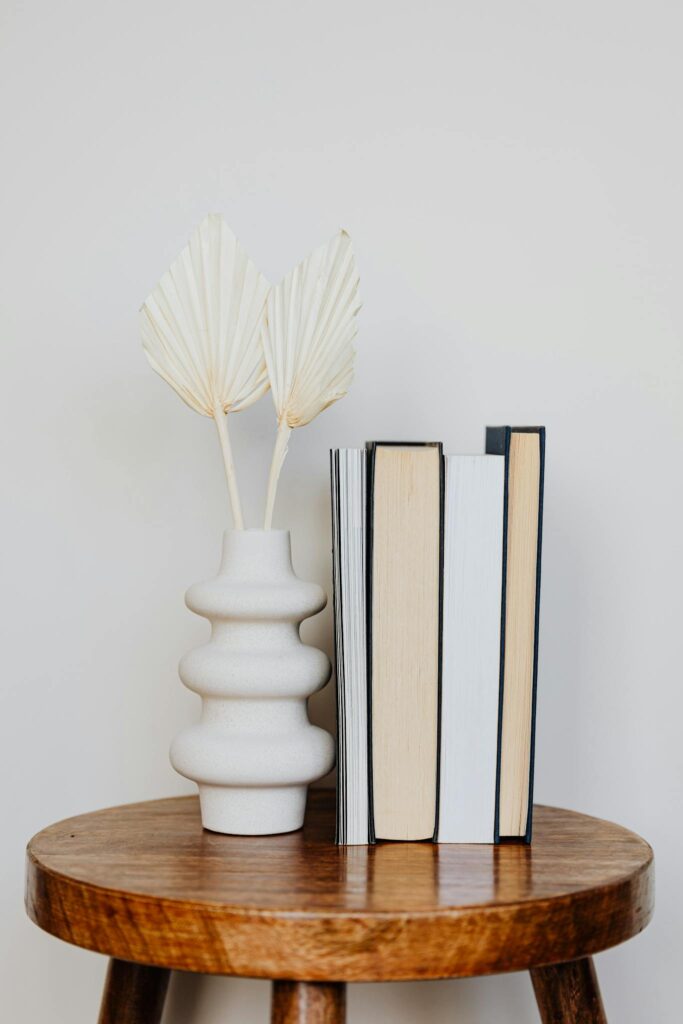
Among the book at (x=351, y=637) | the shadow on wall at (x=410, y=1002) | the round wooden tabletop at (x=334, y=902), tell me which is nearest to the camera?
the round wooden tabletop at (x=334, y=902)

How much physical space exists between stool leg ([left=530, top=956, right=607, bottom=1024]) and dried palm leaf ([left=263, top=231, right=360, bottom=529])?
43cm

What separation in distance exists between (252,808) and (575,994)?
265mm

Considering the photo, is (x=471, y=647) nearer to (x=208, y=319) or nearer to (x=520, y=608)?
(x=520, y=608)

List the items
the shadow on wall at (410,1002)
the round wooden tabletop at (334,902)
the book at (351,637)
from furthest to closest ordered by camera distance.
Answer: the shadow on wall at (410,1002)
the book at (351,637)
the round wooden tabletop at (334,902)

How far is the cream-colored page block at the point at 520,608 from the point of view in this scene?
2.62 feet

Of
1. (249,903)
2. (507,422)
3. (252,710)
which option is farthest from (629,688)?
(249,903)

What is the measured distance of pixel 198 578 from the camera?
1018 millimetres

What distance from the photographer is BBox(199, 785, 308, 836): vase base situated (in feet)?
2.59

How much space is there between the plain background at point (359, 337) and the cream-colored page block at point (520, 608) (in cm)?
21

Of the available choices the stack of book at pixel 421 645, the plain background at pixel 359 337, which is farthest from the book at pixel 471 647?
the plain background at pixel 359 337

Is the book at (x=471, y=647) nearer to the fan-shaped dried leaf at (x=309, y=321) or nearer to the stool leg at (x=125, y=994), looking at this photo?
the fan-shaped dried leaf at (x=309, y=321)

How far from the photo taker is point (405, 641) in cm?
78

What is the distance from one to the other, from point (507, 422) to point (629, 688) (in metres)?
0.26

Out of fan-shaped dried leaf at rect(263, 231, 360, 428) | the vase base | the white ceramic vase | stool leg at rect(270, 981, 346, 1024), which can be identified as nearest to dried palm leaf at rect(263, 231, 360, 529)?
fan-shaped dried leaf at rect(263, 231, 360, 428)
